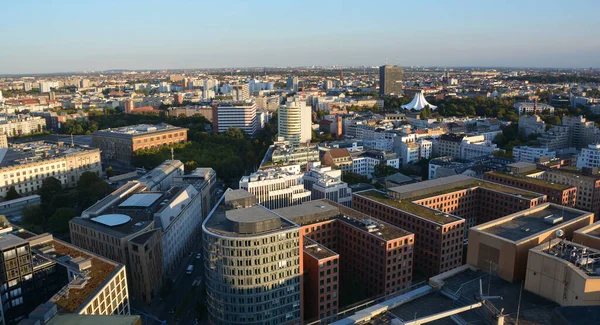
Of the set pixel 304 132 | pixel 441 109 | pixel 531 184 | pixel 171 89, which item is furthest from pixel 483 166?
pixel 171 89

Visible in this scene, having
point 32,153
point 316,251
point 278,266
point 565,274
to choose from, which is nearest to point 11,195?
point 32,153

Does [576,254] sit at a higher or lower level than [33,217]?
higher

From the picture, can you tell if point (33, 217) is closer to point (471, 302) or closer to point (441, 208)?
point (441, 208)

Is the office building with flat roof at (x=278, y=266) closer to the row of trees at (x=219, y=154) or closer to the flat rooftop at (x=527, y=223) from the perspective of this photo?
the flat rooftop at (x=527, y=223)

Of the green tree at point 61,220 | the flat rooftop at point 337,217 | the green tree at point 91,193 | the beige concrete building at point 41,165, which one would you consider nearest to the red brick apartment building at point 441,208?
the flat rooftop at point 337,217

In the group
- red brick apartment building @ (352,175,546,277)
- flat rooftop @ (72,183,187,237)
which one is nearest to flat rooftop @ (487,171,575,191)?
red brick apartment building @ (352,175,546,277)

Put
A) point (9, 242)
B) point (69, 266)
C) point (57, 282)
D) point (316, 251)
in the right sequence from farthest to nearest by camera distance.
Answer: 1. point (316, 251)
2. point (57, 282)
3. point (69, 266)
4. point (9, 242)
